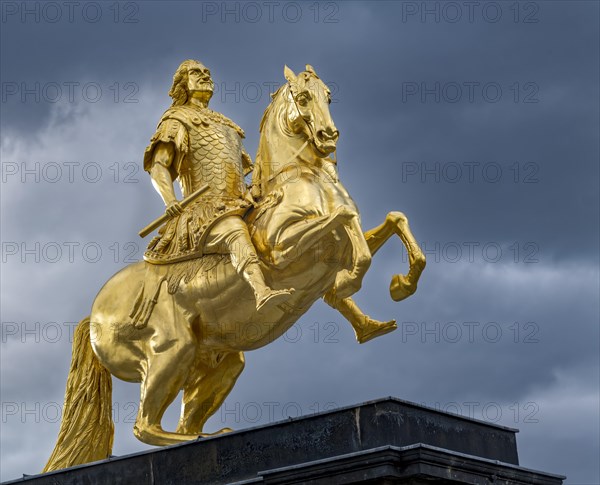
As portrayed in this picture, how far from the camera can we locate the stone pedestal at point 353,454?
7.55 meters

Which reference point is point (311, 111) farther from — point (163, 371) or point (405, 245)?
point (163, 371)

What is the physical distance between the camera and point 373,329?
407 inches

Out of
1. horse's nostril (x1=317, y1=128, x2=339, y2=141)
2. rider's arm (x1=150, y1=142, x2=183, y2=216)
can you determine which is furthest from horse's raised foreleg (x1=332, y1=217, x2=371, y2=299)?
rider's arm (x1=150, y1=142, x2=183, y2=216)

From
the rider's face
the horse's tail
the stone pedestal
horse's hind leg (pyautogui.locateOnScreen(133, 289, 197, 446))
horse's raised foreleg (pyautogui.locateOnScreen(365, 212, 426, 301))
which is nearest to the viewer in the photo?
the stone pedestal

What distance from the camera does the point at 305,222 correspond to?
9.66m

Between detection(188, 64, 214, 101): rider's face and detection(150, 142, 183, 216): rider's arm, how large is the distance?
68 centimetres

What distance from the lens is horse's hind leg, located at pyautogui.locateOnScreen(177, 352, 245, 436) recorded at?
10.6m

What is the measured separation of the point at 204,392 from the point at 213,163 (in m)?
1.99

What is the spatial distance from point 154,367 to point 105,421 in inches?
38.4

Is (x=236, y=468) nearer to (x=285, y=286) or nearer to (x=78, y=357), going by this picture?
(x=285, y=286)

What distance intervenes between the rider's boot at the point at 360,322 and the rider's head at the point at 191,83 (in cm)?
227

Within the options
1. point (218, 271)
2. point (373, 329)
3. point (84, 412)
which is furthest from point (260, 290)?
point (84, 412)

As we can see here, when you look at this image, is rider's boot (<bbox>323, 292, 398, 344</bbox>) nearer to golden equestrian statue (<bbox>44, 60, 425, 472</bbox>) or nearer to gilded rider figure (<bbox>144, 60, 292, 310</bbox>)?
golden equestrian statue (<bbox>44, 60, 425, 472</bbox>)

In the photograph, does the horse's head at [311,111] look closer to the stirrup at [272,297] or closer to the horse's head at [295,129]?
the horse's head at [295,129]
